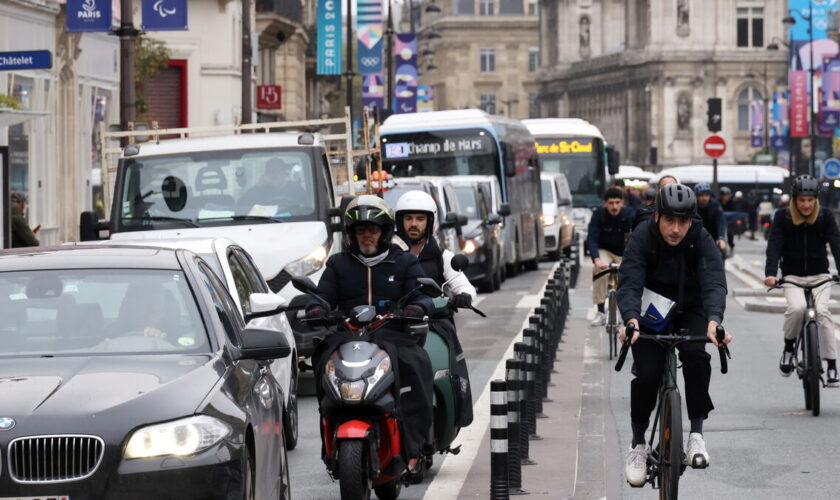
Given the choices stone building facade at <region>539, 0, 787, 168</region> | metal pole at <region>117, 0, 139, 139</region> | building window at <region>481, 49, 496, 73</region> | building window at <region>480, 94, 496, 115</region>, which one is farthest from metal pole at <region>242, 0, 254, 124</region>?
building window at <region>481, 49, 496, 73</region>

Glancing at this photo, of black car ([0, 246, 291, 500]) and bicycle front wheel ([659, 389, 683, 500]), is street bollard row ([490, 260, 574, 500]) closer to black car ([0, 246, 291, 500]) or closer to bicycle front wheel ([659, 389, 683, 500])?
bicycle front wheel ([659, 389, 683, 500])

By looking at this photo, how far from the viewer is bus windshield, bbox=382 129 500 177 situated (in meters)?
37.5

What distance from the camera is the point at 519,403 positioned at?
34.6 ft

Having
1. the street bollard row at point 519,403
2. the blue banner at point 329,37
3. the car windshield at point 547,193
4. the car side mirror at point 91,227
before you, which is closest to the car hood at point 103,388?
the street bollard row at point 519,403

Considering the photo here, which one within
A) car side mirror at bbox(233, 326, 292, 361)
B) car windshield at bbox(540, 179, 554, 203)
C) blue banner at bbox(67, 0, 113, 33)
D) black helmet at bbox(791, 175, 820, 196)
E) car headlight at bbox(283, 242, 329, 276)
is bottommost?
car side mirror at bbox(233, 326, 292, 361)

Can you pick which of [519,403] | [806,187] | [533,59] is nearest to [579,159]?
[806,187]

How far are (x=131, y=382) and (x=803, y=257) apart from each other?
8078 mm

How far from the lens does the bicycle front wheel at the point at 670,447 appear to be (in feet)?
28.6

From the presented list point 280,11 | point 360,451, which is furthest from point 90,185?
point 360,451

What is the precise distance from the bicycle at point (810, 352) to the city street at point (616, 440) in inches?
6.6

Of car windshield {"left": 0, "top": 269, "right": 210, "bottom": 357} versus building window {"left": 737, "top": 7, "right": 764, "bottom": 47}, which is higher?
building window {"left": 737, "top": 7, "right": 764, "bottom": 47}

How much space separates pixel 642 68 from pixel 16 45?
104612mm

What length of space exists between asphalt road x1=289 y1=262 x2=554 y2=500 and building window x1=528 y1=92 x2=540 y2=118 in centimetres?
12764

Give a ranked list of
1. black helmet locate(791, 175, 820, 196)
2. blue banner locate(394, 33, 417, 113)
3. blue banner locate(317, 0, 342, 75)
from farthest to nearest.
A: blue banner locate(394, 33, 417, 113), blue banner locate(317, 0, 342, 75), black helmet locate(791, 175, 820, 196)
